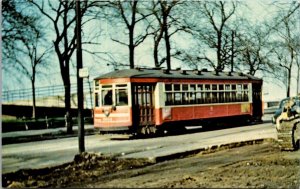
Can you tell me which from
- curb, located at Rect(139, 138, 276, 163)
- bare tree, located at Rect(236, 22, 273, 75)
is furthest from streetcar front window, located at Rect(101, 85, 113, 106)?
bare tree, located at Rect(236, 22, 273, 75)

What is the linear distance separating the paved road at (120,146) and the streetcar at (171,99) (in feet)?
1.03

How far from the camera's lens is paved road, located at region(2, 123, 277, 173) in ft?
22.7

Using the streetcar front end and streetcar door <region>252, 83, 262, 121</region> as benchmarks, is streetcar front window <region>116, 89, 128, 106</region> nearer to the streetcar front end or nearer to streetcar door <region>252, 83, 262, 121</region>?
the streetcar front end

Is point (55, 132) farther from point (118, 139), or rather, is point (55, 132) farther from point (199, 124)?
point (199, 124)

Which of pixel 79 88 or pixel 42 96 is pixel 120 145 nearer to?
pixel 79 88

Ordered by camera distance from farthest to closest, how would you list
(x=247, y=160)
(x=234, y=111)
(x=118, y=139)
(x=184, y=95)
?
(x=184, y=95), (x=234, y=111), (x=118, y=139), (x=247, y=160)

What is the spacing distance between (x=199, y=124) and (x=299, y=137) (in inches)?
83.5

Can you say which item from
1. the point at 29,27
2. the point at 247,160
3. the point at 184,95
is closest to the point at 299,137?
the point at 247,160

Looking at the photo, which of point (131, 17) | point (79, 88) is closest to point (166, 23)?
point (131, 17)

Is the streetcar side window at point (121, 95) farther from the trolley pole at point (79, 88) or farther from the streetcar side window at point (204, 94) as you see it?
the trolley pole at point (79, 88)

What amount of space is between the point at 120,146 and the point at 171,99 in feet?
9.86

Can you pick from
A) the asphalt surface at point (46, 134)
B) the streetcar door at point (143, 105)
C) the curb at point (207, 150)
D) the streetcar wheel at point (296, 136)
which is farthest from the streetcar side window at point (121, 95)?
the streetcar wheel at point (296, 136)

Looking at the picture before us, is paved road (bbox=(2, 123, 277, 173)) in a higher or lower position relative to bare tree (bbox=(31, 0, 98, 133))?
lower

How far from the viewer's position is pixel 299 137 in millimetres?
9734
